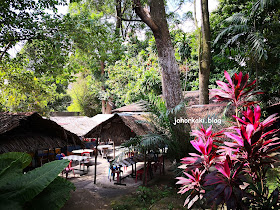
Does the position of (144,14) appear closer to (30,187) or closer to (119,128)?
(119,128)

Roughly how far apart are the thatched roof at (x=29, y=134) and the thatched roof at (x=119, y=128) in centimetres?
196

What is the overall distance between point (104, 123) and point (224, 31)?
6126mm

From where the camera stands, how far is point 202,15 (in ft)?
25.1

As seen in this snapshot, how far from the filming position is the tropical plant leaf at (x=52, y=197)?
640mm

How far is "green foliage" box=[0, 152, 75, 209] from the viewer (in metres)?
0.59

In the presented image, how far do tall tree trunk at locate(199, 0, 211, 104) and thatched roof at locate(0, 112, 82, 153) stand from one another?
4.77 m

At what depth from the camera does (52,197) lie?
0.67 meters

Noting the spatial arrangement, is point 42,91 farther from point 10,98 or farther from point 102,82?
point 102,82

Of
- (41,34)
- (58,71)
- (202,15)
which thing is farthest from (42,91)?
(202,15)

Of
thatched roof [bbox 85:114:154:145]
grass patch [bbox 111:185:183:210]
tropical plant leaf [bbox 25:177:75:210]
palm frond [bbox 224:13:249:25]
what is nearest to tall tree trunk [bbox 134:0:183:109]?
thatched roof [bbox 85:114:154:145]

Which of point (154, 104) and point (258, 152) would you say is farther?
point (154, 104)

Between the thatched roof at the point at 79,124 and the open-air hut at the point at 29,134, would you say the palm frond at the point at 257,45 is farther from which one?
the thatched roof at the point at 79,124

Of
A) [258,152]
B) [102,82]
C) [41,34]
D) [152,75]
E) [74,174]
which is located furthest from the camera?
[102,82]

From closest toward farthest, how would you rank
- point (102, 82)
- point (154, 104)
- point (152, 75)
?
point (154, 104) → point (152, 75) → point (102, 82)
